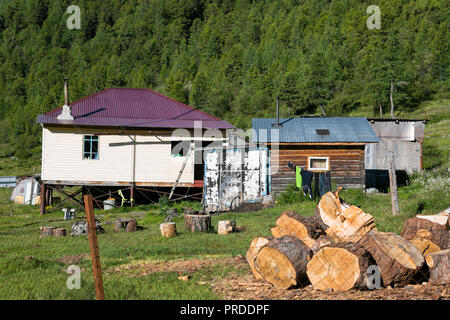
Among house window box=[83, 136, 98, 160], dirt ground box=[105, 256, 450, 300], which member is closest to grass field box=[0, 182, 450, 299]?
dirt ground box=[105, 256, 450, 300]

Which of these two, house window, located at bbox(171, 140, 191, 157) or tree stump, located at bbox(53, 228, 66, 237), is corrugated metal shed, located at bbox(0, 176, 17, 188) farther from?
tree stump, located at bbox(53, 228, 66, 237)

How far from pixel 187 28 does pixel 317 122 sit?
6250 inches

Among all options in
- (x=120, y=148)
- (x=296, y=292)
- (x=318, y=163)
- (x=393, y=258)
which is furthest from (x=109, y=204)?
(x=393, y=258)

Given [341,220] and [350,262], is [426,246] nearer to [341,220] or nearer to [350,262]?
[341,220]

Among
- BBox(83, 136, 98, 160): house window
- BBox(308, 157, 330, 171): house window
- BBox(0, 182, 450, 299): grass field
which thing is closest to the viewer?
BBox(0, 182, 450, 299): grass field

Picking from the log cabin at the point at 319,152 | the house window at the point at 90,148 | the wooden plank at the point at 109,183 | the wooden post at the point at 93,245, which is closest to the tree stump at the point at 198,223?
the log cabin at the point at 319,152

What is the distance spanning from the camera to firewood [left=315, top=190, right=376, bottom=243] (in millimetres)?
9172

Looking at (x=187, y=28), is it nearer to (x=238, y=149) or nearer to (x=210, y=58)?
(x=210, y=58)

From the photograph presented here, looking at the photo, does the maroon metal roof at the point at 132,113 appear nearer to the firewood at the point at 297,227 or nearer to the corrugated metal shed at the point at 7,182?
the firewood at the point at 297,227

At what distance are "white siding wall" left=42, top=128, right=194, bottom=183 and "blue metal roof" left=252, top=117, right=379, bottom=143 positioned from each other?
14.3ft

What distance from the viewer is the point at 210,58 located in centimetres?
13512

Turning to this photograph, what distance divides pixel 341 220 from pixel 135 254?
4843 mm

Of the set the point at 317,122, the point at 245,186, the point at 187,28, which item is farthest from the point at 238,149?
the point at 187,28

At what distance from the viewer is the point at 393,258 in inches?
278
